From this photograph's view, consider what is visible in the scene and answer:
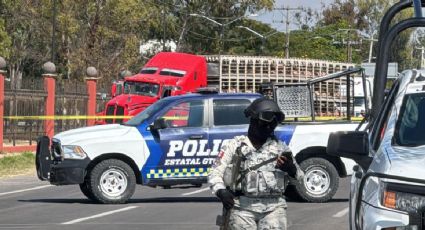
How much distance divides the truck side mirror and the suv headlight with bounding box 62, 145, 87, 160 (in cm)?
121

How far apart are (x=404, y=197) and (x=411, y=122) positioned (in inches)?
52.5

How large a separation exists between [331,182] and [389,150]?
10399 millimetres

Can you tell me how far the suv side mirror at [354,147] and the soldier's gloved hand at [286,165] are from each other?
379mm

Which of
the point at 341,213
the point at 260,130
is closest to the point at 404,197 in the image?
the point at 260,130

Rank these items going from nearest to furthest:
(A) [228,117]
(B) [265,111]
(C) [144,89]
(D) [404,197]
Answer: (D) [404,197] → (B) [265,111] → (A) [228,117] → (C) [144,89]

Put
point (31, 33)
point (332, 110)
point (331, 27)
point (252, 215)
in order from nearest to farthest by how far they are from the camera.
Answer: point (252, 215) < point (332, 110) < point (31, 33) < point (331, 27)

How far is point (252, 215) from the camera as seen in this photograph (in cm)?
755

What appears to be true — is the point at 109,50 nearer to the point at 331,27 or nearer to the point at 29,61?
the point at 29,61

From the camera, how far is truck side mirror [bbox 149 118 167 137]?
1698cm

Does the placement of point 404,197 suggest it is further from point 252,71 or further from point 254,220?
point 252,71

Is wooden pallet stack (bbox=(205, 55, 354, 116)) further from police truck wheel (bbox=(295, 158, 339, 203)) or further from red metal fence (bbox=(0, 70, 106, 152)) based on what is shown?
police truck wheel (bbox=(295, 158, 339, 203))

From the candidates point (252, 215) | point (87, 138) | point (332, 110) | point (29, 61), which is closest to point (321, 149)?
point (87, 138)

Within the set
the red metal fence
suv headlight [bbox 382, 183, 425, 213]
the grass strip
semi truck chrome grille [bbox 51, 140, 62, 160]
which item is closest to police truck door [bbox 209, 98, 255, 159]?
semi truck chrome grille [bbox 51, 140, 62, 160]

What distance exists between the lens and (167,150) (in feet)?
56.2
